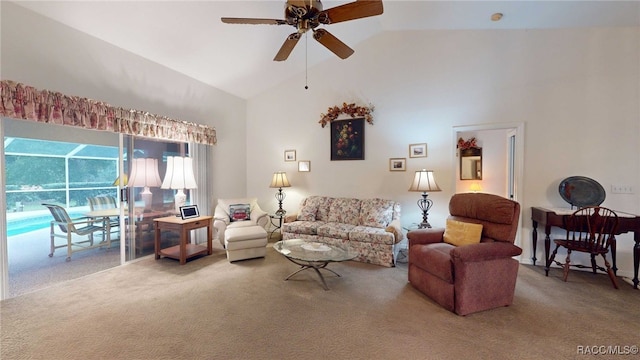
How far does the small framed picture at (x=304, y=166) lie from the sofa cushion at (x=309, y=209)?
0.65 metres

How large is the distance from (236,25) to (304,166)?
2.70 metres

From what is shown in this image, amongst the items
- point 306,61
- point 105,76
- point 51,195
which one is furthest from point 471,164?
point 51,195

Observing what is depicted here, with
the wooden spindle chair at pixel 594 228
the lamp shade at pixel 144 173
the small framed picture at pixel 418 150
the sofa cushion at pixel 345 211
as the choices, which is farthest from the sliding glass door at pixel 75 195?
the wooden spindle chair at pixel 594 228

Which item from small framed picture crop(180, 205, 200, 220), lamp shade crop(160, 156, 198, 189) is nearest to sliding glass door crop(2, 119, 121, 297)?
lamp shade crop(160, 156, 198, 189)

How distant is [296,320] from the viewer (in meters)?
2.31

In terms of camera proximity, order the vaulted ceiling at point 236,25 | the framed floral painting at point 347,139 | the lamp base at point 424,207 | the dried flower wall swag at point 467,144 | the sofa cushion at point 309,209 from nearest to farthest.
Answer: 1. the vaulted ceiling at point 236,25
2. the lamp base at point 424,207
3. the sofa cushion at point 309,209
4. the framed floral painting at point 347,139
5. the dried flower wall swag at point 467,144

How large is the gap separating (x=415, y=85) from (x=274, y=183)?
3.12 metres

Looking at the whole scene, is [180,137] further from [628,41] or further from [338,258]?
[628,41]

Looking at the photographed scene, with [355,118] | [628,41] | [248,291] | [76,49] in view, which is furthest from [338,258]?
[628,41]

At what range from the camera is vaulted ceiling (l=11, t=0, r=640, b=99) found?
3.00m

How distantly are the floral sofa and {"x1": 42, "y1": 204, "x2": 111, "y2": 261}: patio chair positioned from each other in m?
2.58

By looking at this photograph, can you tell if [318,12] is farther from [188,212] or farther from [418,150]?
[188,212]

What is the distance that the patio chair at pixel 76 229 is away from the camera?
3225 millimetres

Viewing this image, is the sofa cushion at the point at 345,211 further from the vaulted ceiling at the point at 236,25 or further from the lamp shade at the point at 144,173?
the lamp shade at the point at 144,173
